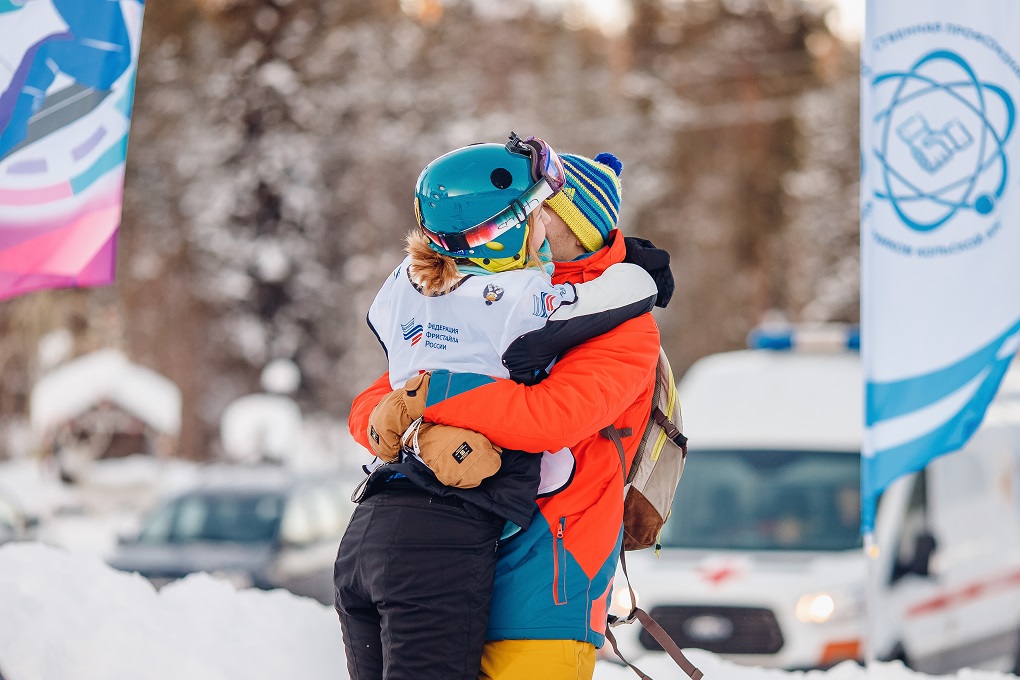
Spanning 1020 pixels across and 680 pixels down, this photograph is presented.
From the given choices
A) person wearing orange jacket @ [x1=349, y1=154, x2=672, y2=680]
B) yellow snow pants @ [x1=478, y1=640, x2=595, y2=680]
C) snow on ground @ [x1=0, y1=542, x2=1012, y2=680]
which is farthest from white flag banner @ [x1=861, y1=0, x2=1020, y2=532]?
yellow snow pants @ [x1=478, y1=640, x2=595, y2=680]

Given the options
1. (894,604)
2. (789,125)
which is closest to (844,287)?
(789,125)

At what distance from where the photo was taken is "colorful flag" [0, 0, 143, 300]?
462 cm

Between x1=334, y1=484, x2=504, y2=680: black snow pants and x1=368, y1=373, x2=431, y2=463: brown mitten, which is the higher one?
x1=368, y1=373, x2=431, y2=463: brown mitten

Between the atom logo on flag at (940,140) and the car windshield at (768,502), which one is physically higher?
the atom logo on flag at (940,140)

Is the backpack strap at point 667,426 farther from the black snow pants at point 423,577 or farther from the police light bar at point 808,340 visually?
the police light bar at point 808,340

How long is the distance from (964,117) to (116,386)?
2511cm

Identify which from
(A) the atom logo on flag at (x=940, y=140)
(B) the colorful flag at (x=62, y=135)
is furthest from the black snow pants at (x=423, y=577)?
(A) the atom logo on flag at (x=940, y=140)

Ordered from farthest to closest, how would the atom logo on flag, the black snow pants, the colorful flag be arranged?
1. the atom logo on flag
2. the colorful flag
3. the black snow pants

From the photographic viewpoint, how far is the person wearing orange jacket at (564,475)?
2.90 m

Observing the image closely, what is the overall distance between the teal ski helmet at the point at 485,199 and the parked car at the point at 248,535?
8.52m

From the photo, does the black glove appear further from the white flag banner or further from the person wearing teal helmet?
the white flag banner

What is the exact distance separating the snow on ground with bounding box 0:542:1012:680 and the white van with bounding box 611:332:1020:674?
2.32 metres

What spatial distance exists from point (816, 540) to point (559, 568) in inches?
207

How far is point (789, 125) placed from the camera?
122ft
